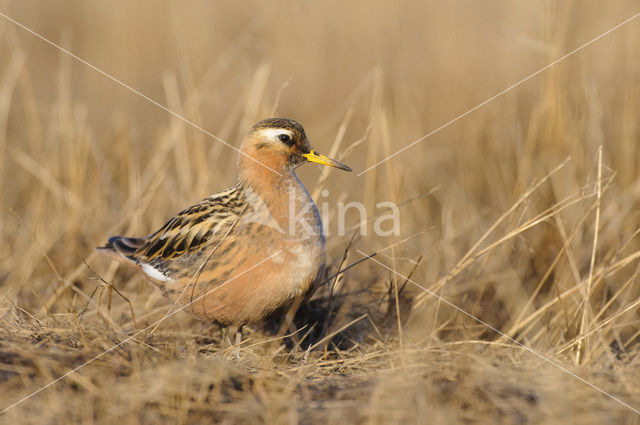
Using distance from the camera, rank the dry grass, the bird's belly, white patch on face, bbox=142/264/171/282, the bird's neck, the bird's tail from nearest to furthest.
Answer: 1. the dry grass
2. the bird's belly
3. the bird's neck
4. white patch on face, bbox=142/264/171/282
5. the bird's tail

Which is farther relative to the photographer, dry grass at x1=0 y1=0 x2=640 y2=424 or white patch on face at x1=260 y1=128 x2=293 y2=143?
white patch on face at x1=260 y1=128 x2=293 y2=143

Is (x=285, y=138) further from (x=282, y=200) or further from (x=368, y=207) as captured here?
(x=368, y=207)

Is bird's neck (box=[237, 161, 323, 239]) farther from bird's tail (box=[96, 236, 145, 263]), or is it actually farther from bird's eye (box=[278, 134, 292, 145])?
bird's tail (box=[96, 236, 145, 263])

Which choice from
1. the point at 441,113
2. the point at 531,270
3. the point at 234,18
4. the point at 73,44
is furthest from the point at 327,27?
the point at 531,270

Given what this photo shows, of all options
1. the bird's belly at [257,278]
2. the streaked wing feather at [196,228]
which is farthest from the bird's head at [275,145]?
the bird's belly at [257,278]

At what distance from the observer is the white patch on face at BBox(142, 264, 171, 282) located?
14.6 feet

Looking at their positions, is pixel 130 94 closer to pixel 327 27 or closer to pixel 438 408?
pixel 327 27

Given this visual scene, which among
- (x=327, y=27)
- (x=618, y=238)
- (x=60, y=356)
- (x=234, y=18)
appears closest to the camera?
(x=60, y=356)

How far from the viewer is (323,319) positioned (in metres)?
4.94

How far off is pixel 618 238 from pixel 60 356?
3.92m

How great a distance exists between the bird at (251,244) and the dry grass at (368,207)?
0.30 metres

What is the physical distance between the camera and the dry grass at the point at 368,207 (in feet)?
10.3

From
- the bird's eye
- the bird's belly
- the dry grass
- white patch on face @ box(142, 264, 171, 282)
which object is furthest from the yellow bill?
white patch on face @ box(142, 264, 171, 282)

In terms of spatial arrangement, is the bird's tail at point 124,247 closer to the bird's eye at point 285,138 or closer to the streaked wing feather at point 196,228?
the streaked wing feather at point 196,228
